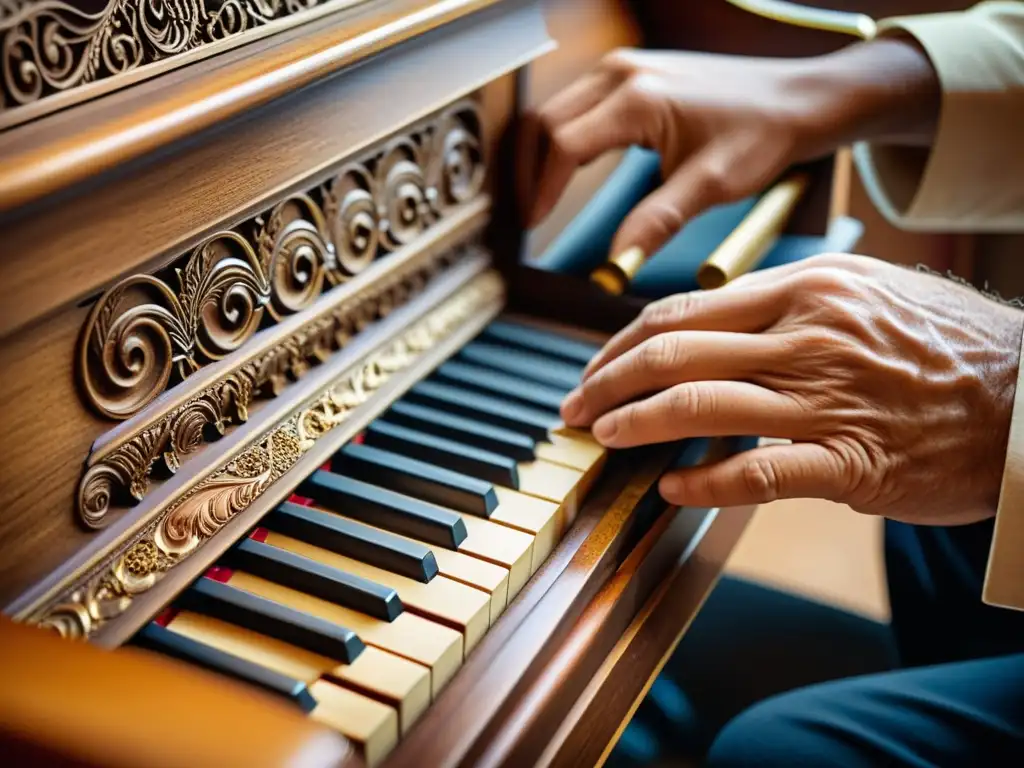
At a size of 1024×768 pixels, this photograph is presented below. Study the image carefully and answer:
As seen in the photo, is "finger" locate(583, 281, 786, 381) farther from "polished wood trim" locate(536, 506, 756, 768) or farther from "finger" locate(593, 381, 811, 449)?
"polished wood trim" locate(536, 506, 756, 768)

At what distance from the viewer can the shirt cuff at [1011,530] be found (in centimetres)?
87

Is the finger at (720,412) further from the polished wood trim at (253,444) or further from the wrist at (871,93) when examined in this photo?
the wrist at (871,93)

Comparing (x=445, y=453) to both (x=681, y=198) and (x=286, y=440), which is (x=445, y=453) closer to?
(x=286, y=440)

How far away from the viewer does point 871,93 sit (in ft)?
3.96

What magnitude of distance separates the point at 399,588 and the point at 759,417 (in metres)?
0.33

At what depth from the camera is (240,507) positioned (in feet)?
2.56

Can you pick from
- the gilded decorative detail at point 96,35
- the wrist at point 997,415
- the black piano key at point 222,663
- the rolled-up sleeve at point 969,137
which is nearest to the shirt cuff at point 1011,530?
the wrist at point 997,415

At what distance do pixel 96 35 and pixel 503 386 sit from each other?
50 cm

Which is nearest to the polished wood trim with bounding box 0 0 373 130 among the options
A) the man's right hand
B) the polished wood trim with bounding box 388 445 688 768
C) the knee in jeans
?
the man's right hand

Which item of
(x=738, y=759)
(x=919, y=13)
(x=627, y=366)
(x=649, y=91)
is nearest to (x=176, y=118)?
(x=627, y=366)

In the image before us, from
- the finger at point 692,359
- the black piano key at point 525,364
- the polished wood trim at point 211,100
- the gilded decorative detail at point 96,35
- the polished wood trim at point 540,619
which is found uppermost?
the gilded decorative detail at point 96,35

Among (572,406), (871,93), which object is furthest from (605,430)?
(871,93)

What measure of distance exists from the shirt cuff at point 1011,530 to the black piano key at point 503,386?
399 mm

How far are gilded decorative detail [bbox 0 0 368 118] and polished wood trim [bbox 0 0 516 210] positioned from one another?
29mm
